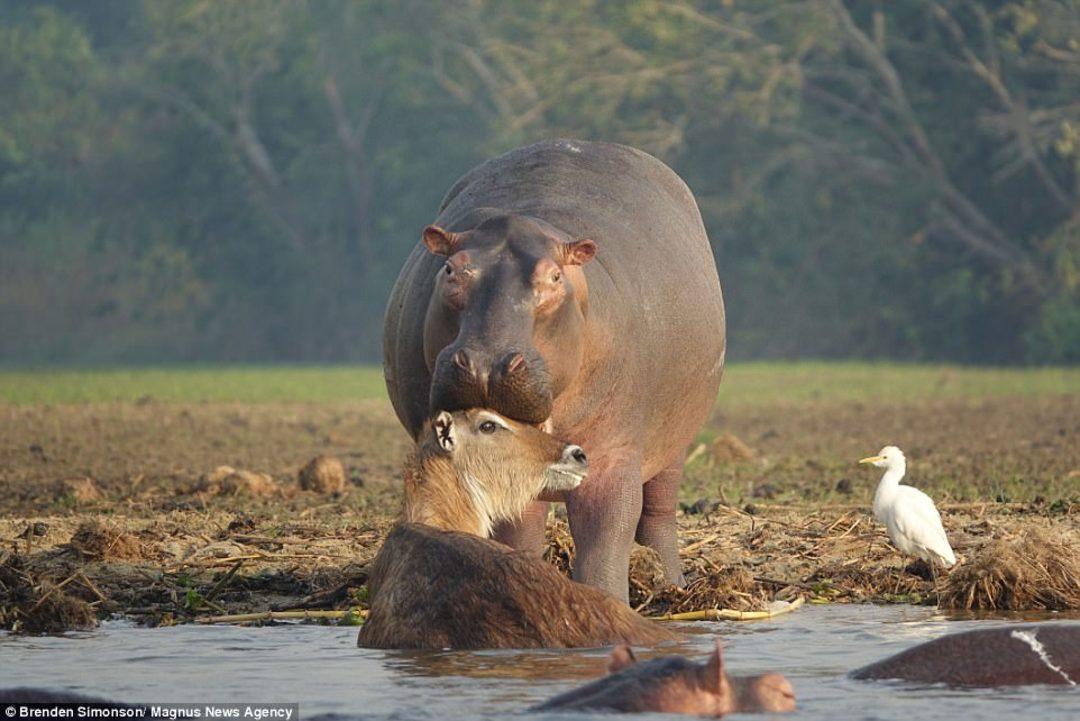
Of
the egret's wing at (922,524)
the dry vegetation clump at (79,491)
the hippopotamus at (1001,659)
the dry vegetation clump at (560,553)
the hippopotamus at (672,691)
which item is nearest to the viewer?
the hippopotamus at (672,691)

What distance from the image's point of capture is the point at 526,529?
21.5 feet

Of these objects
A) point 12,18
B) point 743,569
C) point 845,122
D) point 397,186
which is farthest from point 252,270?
point 743,569

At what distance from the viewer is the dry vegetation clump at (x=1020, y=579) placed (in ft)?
22.9

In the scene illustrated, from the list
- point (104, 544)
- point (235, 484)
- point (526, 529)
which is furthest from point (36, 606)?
point (235, 484)

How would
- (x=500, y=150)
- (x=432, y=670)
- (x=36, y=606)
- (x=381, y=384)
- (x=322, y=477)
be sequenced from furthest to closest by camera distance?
(x=500, y=150), (x=381, y=384), (x=322, y=477), (x=36, y=606), (x=432, y=670)

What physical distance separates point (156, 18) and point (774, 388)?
Answer: 22701 millimetres

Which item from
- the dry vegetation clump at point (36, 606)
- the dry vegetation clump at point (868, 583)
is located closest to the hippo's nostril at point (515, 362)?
the dry vegetation clump at point (36, 606)

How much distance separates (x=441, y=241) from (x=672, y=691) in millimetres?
1753

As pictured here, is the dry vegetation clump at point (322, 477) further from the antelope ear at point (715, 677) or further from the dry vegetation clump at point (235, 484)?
the antelope ear at point (715, 677)

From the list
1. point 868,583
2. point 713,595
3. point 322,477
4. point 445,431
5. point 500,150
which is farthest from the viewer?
point 500,150

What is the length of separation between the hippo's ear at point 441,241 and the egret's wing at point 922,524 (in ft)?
7.92

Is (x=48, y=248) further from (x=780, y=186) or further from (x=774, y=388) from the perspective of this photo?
(x=774, y=388)

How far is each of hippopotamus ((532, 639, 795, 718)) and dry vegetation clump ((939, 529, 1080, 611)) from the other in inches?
90.5

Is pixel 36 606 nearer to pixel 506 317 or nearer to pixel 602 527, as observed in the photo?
pixel 602 527
